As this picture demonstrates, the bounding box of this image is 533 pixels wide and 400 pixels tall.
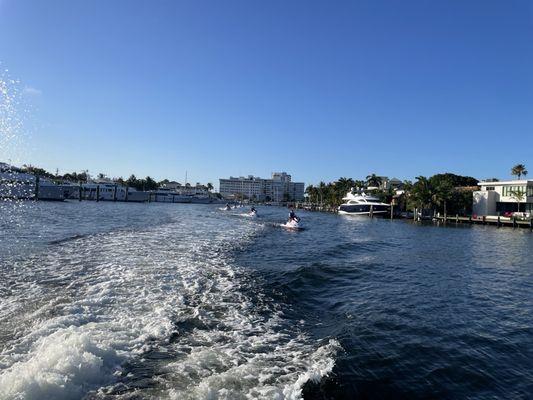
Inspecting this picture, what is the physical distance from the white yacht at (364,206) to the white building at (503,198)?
68.1 ft

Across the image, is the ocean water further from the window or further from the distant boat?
the distant boat

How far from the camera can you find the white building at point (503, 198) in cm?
7871

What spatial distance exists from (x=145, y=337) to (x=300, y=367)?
394cm

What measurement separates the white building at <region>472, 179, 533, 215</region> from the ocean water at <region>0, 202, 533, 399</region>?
2716 inches

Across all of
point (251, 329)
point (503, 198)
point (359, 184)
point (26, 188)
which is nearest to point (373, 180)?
point (359, 184)

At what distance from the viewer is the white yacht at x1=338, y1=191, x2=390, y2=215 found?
99.3m

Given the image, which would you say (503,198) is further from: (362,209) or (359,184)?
(359,184)

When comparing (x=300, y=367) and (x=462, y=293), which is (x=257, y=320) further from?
(x=462, y=293)

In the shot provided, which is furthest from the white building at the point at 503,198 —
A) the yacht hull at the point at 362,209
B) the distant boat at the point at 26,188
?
the distant boat at the point at 26,188

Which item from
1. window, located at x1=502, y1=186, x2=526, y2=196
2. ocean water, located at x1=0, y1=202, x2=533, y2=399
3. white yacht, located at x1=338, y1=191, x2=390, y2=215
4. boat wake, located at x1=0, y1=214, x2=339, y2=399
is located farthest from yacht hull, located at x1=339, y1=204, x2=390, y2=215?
boat wake, located at x1=0, y1=214, x2=339, y2=399

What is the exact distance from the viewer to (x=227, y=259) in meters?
22.7

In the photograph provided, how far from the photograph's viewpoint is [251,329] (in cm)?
1089

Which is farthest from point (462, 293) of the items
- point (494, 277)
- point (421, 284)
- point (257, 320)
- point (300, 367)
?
point (300, 367)

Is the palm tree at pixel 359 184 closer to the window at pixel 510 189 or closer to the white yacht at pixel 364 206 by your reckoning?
the white yacht at pixel 364 206
